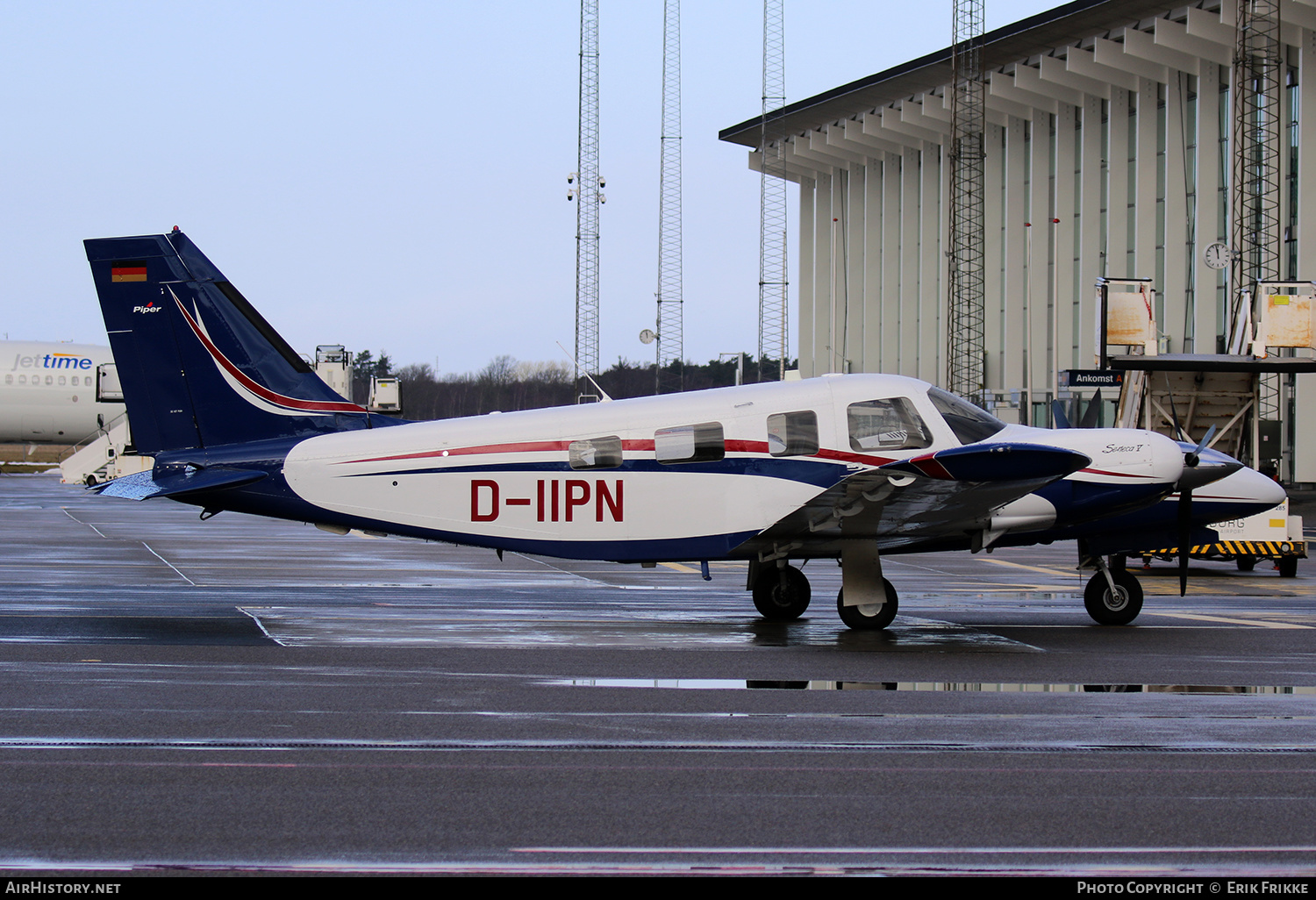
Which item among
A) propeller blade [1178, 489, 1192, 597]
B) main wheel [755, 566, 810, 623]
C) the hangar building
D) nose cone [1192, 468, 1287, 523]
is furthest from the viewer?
the hangar building

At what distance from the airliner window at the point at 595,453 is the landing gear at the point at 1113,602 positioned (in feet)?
17.4

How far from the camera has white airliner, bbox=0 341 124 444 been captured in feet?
192

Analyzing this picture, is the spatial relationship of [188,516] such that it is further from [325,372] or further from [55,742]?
[55,742]

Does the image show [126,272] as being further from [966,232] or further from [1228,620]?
[966,232]

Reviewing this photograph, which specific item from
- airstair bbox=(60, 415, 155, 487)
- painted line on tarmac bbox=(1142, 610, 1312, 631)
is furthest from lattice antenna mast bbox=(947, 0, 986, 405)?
painted line on tarmac bbox=(1142, 610, 1312, 631)

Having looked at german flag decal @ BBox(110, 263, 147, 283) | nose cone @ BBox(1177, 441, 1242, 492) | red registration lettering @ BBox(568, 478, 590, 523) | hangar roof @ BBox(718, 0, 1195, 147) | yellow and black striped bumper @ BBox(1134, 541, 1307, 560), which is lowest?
yellow and black striped bumper @ BBox(1134, 541, 1307, 560)

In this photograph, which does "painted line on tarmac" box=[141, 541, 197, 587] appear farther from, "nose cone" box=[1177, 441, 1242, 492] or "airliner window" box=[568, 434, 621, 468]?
"nose cone" box=[1177, 441, 1242, 492]

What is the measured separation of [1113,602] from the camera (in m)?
14.1

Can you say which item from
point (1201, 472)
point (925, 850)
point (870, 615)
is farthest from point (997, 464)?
point (925, 850)

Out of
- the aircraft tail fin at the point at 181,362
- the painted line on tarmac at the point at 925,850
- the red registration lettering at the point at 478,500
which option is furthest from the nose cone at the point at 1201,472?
the aircraft tail fin at the point at 181,362

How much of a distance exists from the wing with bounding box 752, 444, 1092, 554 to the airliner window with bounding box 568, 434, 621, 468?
1701 millimetres

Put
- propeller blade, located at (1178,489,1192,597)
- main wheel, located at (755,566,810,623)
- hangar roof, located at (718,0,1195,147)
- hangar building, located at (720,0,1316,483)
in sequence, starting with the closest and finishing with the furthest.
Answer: propeller blade, located at (1178,489,1192,597) < main wheel, located at (755,566,810,623) < hangar building, located at (720,0,1316,483) < hangar roof, located at (718,0,1195,147)

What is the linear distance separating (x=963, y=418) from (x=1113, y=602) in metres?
2.67
